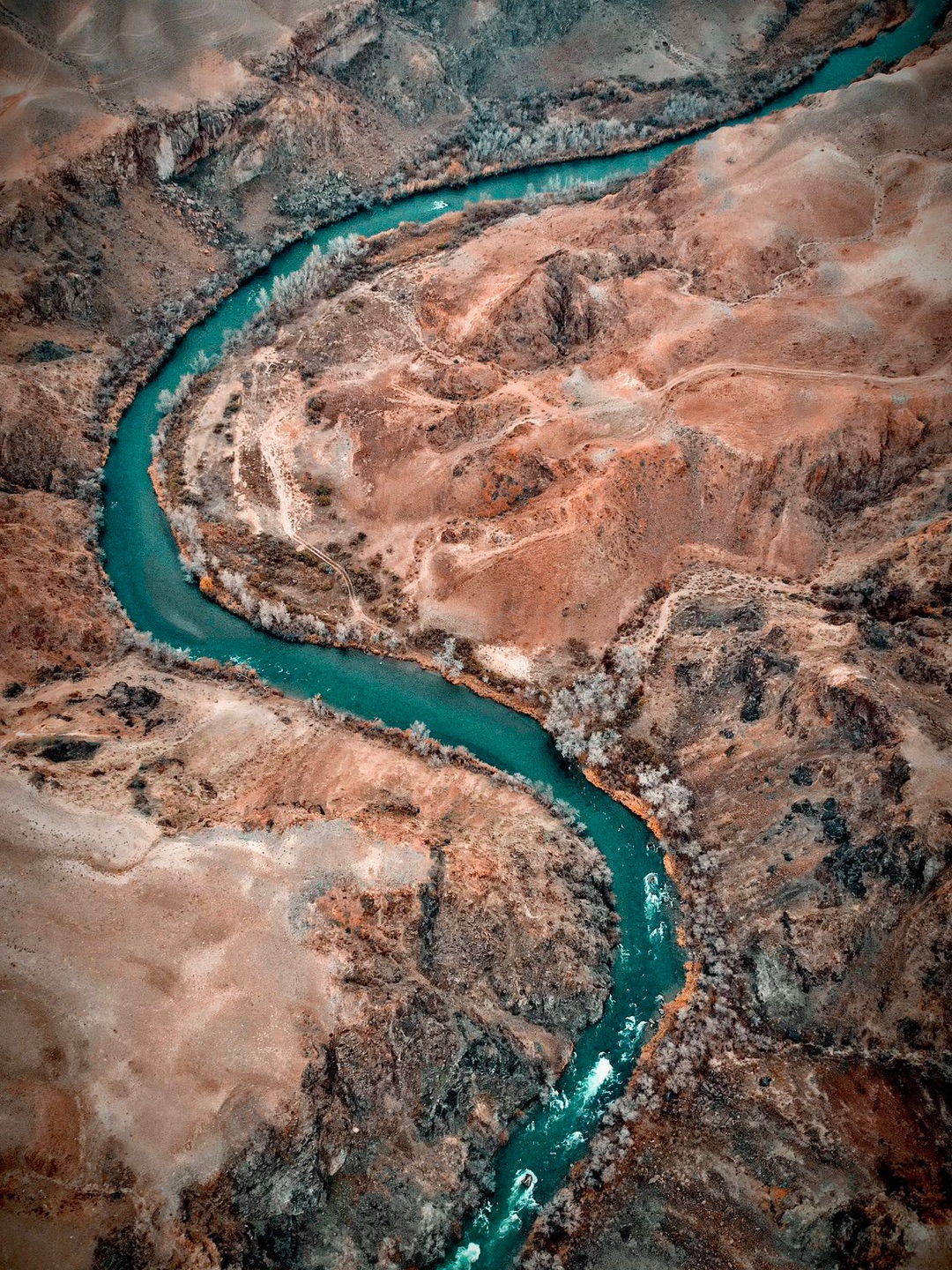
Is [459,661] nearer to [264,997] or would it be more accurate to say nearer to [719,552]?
[719,552]

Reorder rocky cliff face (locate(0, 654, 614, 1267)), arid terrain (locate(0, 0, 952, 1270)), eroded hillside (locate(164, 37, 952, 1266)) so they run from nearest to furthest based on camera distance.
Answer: rocky cliff face (locate(0, 654, 614, 1267)) → arid terrain (locate(0, 0, 952, 1270)) → eroded hillside (locate(164, 37, 952, 1266))

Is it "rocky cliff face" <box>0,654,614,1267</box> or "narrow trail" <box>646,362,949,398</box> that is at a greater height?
"narrow trail" <box>646,362,949,398</box>

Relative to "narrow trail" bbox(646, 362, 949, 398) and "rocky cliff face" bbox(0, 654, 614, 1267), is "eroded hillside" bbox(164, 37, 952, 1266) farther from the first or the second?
"rocky cliff face" bbox(0, 654, 614, 1267)

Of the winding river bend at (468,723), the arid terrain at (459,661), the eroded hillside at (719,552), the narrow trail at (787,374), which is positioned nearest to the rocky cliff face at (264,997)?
the arid terrain at (459,661)

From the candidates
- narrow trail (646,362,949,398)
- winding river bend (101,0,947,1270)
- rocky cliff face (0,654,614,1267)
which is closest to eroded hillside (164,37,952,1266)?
narrow trail (646,362,949,398)

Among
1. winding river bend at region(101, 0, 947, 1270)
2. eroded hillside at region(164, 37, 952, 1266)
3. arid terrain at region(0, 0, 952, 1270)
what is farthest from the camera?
winding river bend at region(101, 0, 947, 1270)

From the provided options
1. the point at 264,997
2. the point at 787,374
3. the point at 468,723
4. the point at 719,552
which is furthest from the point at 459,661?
the point at 787,374

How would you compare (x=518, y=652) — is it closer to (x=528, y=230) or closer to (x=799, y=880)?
(x=799, y=880)
